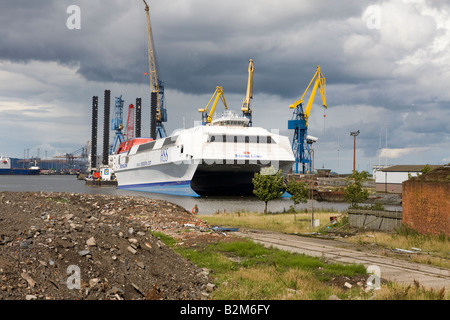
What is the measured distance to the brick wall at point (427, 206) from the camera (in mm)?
22734

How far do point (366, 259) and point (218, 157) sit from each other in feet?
178

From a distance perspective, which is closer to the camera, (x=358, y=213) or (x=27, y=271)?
(x=27, y=271)

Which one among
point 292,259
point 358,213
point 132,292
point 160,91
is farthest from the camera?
point 160,91

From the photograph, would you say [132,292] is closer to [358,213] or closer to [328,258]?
[328,258]

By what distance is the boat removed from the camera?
73.2 meters

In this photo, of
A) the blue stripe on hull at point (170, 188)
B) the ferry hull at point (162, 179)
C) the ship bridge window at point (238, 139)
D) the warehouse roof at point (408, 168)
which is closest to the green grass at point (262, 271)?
the ferry hull at point (162, 179)

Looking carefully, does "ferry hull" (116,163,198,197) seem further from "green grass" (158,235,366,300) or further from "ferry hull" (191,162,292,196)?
"green grass" (158,235,366,300)

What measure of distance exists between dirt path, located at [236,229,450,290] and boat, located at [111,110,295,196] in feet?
149

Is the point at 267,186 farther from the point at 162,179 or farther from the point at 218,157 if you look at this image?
the point at 162,179

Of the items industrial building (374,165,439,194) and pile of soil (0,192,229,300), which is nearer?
pile of soil (0,192,229,300)

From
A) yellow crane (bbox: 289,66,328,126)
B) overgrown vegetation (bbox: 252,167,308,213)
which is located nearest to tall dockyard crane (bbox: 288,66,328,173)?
yellow crane (bbox: 289,66,328,126)
